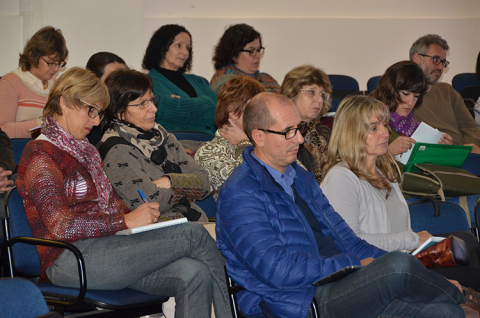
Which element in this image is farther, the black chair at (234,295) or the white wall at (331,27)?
the white wall at (331,27)

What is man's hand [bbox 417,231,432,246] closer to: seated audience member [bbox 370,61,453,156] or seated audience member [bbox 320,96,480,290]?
seated audience member [bbox 320,96,480,290]

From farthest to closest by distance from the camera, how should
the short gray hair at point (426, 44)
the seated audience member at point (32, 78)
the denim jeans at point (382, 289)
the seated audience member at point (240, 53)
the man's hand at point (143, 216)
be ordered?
the short gray hair at point (426, 44) < the seated audience member at point (240, 53) < the seated audience member at point (32, 78) < the man's hand at point (143, 216) < the denim jeans at point (382, 289)

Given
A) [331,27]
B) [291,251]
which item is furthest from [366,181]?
[331,27]

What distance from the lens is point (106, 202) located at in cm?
216

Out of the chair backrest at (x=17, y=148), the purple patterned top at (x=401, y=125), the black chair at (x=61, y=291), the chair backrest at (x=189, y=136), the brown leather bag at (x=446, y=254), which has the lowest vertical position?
the black chair at (x=61, y=291)

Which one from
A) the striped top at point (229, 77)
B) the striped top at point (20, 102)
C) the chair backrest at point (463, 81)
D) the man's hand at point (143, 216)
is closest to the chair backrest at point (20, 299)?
the man's hand at point (143, 216)

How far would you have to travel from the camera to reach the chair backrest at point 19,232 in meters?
1.95

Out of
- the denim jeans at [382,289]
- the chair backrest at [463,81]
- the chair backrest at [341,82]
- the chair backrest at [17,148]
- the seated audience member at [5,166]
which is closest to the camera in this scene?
the denim jeans at [382,289]

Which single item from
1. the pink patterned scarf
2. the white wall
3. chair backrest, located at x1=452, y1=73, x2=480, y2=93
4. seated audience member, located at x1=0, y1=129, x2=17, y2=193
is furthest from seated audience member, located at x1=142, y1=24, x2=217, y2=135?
chair backrest, located at x1=452, y1=73, x2=480, y2=93

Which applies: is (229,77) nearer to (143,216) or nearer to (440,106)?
(440,106)

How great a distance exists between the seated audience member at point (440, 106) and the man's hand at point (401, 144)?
90 centimetres

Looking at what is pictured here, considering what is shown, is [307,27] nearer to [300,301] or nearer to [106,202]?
[106,202]

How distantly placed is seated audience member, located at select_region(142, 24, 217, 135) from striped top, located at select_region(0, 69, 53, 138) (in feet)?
2.71

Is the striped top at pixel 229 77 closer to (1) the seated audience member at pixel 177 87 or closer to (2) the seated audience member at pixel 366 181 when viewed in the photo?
(1) the seated audience member at pixel 177 87
